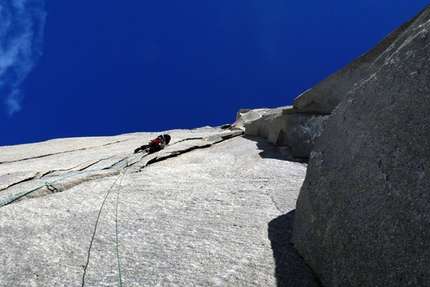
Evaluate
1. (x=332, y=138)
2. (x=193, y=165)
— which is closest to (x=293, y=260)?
(x=332, y=138)

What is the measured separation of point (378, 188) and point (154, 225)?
2.16m

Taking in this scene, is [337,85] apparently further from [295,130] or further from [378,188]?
[378,188]

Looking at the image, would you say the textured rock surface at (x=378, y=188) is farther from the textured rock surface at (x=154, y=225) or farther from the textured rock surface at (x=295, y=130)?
the textured rock surface at (x=295, y=130)

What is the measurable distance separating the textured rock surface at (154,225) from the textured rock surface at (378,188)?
1.30 feet

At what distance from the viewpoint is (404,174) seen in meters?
2.12

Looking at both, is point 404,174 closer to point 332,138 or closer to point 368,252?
point 368,252

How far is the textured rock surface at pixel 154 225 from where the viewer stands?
2828 mm

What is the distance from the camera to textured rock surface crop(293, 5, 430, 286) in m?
1.98

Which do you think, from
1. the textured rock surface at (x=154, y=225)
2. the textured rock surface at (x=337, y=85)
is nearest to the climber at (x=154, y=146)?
the textured rock surface at (x=154, y=225)

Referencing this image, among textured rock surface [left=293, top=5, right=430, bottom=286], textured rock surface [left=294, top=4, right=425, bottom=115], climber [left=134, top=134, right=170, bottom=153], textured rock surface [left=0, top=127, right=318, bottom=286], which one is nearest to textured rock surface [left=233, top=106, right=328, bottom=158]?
textured rock surface [left=294, top=4, right=425, bottom=115]

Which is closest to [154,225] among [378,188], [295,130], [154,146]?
[378,188]

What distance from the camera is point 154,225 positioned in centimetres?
367

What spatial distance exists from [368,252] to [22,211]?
3.66 metres

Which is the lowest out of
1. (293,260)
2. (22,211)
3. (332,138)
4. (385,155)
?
(293,260)
